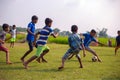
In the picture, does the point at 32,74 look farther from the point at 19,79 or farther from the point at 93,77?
the point at 93,77

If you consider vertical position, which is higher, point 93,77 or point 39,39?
point 39,39

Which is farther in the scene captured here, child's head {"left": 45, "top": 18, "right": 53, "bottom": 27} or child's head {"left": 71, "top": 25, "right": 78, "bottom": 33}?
child's head {"left": 71, "top": 25, "right": 78, "bottom": 33}

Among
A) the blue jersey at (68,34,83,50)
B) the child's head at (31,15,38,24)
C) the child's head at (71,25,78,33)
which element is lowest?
the blue jersey at (68,34,83,50)

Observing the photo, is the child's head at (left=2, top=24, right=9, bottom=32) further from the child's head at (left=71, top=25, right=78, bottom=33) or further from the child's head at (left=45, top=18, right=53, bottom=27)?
the child's head at (left=71, top=25, right=78, bottom=33)

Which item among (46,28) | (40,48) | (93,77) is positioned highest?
Answer: (46,28)

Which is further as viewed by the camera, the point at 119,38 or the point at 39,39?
the point at 119,38

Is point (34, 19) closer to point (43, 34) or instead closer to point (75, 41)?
point (43, 34)

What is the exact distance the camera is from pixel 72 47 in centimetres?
1024

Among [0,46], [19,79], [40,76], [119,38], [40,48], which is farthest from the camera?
[119,38]

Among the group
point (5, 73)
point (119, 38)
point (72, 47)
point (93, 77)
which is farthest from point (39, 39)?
point (119, 38)

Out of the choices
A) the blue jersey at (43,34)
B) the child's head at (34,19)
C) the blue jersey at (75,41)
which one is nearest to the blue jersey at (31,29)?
the child's head at (34,19)

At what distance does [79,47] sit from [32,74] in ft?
7.84

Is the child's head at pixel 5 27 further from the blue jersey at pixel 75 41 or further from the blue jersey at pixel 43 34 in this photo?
the blue jersey at pixel 75 41

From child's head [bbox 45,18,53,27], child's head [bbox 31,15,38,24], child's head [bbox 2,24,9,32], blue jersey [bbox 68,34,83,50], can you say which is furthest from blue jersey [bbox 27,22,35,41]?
blue jersey [bbox 68,34,83,50]
